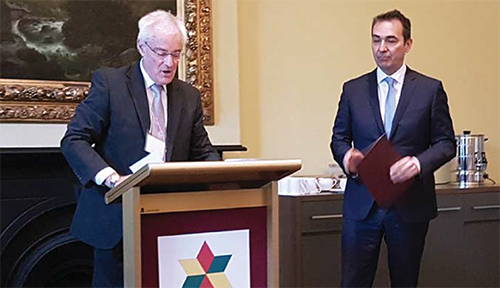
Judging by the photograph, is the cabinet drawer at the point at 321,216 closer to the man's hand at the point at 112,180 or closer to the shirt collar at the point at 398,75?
the shirt collar at the point at 398,75

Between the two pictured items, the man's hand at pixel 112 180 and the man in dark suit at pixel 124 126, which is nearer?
the man's hand at pixel 112 180

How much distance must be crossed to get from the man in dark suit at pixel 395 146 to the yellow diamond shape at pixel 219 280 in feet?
2.55

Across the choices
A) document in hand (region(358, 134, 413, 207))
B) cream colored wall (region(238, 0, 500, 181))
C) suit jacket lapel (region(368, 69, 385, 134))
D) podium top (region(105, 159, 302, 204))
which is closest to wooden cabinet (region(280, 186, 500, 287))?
cream colored wall (region(238, 0, 500, 181))

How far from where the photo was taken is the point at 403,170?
87.0 inches

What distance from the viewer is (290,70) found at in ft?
12.8

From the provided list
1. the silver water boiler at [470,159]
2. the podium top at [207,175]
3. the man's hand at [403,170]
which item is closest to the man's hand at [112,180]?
the podium top at [207,175]

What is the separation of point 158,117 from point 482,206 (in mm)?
2536

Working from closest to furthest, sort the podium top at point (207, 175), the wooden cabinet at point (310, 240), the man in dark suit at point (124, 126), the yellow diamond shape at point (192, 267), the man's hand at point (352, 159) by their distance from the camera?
the podium top at point (207, 175) < the yellow diamond shape at point (192, 267) < the man in dark suit at point (124, 126) < the man's hand at point (352, 159) < the wooden cabinet at point (310, 240)

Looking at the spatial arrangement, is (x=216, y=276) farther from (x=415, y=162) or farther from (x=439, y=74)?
(x=439, y=74)

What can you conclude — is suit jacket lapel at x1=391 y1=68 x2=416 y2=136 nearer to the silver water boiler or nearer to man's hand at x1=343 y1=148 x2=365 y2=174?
man's hand at x1=343 y1=148 x2=365 y2=174

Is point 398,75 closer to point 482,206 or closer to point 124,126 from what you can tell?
point 124,126

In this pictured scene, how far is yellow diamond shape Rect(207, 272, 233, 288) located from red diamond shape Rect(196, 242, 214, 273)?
0.03 m

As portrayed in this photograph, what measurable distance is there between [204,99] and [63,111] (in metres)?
0.76

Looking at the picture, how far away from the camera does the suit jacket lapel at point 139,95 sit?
6.59ft
